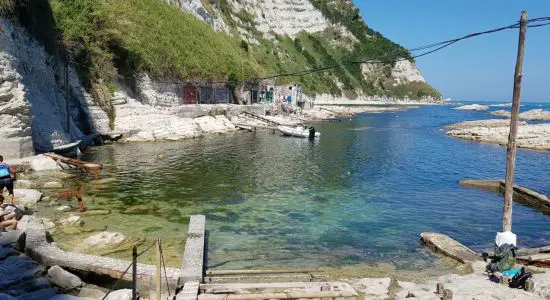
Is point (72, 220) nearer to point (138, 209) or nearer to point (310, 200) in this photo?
point (138, 209)

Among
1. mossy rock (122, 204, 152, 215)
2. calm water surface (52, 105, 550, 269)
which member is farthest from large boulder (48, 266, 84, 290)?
mossy rock (122, 204, 152, 215)

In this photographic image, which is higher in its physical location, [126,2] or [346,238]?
[126,2]

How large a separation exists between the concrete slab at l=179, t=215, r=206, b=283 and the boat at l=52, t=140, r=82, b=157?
65.5 feet

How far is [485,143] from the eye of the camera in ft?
184

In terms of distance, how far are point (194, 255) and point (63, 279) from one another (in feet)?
11.8

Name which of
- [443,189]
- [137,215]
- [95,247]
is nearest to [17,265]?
[95,247]

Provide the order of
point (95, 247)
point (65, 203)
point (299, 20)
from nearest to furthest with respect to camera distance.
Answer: point (95, 247) < point (65, 203) < point (299, 20)

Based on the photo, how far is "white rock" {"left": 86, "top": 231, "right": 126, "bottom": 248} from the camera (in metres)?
14.5

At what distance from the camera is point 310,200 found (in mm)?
23141

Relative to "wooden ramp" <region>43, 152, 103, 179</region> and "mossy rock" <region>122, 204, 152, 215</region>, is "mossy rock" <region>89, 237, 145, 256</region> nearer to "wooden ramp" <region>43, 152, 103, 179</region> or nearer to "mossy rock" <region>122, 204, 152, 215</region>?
"mossy rock" <region>122, 204, 152, 215</region>

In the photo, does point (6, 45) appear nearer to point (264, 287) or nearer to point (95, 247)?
point (95, 247)

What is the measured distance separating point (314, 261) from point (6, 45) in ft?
82.3

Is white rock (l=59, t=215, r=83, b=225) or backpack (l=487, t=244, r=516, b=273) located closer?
backpack (l=487, t=244, r=516, b=273)

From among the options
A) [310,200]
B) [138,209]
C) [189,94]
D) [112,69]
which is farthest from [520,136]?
[112,69]
